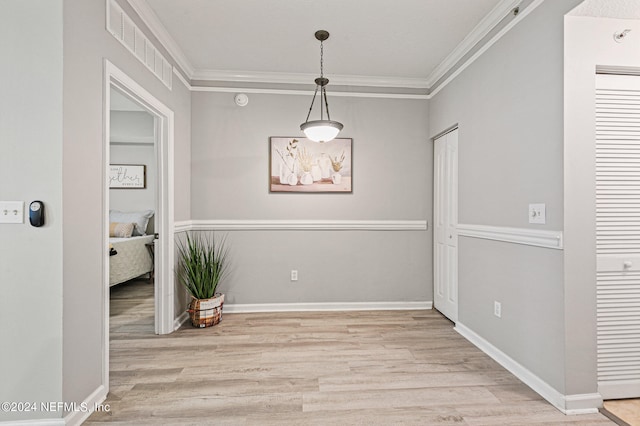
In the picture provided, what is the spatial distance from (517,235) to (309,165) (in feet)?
7.01

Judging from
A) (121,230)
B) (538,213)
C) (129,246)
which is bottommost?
(129,246)

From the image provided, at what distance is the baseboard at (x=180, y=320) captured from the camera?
10.0 feet

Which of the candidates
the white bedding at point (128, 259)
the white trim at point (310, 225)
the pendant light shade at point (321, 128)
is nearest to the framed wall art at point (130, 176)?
the white bedding at point (128, 259)

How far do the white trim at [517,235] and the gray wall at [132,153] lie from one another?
469 centimetres

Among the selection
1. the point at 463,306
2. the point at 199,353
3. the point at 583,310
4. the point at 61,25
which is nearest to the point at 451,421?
the point at 583,310

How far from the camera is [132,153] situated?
531 centimetres

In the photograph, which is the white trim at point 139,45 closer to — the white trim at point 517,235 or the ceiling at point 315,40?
the ceiling at point 315,40

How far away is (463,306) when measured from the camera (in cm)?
297

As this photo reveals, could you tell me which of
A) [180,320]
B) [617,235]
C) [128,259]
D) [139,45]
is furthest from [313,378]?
[128,259]

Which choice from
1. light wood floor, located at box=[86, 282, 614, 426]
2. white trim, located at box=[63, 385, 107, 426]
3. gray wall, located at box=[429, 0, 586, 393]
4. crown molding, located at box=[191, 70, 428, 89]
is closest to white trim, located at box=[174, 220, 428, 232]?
gray wall, located at box=[429, 0, 586, 393]

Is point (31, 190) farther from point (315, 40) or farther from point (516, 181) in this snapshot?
point (516, 181)

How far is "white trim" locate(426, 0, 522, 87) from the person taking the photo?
229 cm

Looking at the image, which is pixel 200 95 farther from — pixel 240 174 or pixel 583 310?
pixel 583 310

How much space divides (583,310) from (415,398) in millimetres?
1095
